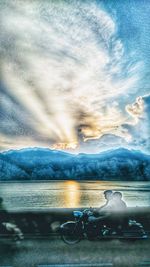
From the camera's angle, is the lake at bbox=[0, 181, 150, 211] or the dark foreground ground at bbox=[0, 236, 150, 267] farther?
the lake at bbox=[0, 181, 150, 211]

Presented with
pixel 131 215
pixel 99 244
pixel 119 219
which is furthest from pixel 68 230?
pixel 131 215

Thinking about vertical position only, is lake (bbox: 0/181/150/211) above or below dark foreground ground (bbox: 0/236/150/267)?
above

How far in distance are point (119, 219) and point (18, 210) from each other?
7.11 feet

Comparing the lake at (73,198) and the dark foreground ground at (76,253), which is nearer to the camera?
the dark foreground ground at (76,253)

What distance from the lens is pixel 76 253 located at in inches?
215


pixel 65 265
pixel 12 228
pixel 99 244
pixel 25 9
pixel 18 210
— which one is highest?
pixel 25 9

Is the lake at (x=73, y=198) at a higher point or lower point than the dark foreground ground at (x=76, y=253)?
higher

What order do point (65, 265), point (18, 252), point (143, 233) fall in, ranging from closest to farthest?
point (65, 265) < point (18, 252) < point (143, 233)

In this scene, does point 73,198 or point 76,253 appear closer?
point 76,253

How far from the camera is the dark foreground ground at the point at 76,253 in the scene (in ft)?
16.5

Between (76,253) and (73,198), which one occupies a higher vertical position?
(73,198)

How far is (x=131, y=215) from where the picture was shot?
21.2 ft

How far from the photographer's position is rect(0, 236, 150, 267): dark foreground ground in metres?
5.02

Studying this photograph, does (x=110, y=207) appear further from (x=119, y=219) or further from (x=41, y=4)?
(x=41, y=4)
